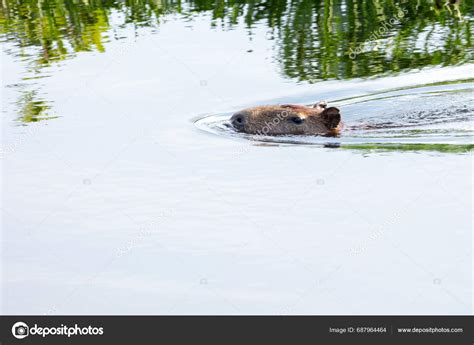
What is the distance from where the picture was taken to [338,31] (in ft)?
42.9

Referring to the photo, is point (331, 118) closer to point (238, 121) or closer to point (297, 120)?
point (297, 120)

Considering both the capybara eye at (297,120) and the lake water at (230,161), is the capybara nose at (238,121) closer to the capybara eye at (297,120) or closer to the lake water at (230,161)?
the lake water at (230,161)

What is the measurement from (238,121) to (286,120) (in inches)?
17.3

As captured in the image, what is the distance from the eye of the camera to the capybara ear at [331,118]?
1035cm

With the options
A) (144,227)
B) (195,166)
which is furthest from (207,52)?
(144,227)

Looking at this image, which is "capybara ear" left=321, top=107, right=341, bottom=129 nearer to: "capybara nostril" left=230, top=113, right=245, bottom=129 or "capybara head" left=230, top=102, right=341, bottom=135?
"capybara head" left=230, top=102, right=341, bottom=135

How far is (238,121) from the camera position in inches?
415
